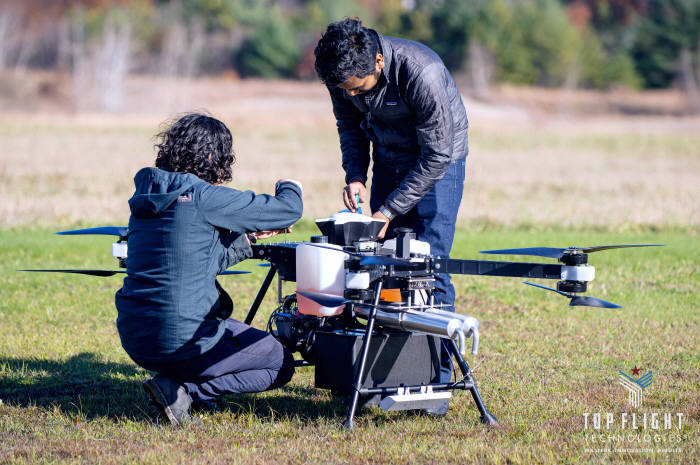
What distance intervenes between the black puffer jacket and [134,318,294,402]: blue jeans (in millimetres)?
1076

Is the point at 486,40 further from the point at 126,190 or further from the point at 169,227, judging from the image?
the point at 169,227

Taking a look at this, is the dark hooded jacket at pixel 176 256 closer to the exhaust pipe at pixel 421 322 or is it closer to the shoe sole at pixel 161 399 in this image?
the shoe sole at pixel 161 399

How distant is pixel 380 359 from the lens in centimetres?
450

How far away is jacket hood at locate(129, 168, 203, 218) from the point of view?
4.27 m

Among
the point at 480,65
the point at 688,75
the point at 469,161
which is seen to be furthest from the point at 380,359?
the point at 688,75

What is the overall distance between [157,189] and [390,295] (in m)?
1.31

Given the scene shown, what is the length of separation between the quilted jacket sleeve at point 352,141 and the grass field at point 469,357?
142 cm

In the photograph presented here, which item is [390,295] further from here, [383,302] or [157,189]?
[157,189]

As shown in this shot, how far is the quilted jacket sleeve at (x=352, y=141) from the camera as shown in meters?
5.76

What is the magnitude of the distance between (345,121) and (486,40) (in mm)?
64739

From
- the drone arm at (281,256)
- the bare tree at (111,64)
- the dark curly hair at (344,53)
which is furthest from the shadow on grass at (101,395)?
the bare tree at (111,64)

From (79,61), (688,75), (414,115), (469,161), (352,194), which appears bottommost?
(352,194)

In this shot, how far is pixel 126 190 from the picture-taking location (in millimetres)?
19344

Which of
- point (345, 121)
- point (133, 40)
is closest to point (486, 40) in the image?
point (133, 40)
